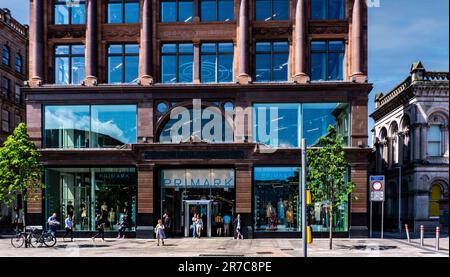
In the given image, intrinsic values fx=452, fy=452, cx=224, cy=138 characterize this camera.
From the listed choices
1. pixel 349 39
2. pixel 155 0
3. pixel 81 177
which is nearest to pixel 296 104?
pixel 349 39

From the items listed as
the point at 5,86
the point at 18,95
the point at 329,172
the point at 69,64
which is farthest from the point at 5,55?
the point at 329,172

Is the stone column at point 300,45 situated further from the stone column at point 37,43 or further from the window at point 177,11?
the stone column at point 37,43

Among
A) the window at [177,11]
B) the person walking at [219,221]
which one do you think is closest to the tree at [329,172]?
the person walking at [219,221]

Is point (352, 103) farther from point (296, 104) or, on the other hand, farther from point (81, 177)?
point (81, 177)

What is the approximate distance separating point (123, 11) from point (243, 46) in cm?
922

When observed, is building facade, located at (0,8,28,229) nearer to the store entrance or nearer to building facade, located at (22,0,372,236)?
building facade, located at (22,0,372,236)

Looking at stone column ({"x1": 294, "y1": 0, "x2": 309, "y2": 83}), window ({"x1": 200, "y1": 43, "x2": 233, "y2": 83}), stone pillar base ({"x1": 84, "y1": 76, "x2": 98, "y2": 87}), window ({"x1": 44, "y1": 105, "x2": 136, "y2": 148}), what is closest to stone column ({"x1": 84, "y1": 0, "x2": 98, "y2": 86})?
stone pillar base ({"x1": 84, "y1": 76, "x2": 98, "y2": 87})

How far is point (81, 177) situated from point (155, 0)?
13.9 meters

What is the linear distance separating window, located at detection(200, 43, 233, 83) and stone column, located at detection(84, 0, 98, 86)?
769 centimetres

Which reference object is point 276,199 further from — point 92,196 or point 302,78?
point 92,196

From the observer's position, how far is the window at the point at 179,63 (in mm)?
32500

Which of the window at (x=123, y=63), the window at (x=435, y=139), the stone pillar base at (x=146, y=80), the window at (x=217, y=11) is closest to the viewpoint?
the window at (x=435, y=139)

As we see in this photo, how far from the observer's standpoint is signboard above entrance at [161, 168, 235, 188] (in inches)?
1273

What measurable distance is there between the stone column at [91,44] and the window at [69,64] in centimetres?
81
